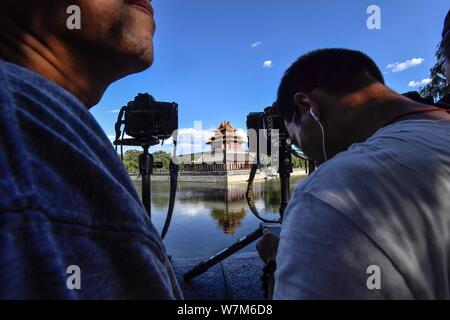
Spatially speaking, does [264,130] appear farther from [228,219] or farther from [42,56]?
[228,219]

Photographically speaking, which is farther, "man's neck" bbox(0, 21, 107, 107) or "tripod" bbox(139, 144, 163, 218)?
"tripod" bbox(139, 144, 163, 218)

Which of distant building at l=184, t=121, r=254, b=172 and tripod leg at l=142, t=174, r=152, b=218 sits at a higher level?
distant building at l=184, t=121, r=254, b=172

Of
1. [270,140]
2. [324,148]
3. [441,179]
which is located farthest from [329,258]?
[270,140]

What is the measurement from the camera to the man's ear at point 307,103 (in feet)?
3.74

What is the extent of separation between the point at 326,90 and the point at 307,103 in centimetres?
9

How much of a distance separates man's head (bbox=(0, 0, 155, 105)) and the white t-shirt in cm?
63

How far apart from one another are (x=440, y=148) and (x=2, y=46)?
0.97m

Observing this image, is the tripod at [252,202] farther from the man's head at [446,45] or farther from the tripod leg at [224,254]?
the man's head at [446,45]

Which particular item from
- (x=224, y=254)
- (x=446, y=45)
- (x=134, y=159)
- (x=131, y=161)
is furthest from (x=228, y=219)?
(x=134, y=159)

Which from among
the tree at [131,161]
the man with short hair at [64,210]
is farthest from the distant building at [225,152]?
the man with short hair at [64,210]

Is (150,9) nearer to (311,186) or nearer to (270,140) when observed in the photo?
(311,186)

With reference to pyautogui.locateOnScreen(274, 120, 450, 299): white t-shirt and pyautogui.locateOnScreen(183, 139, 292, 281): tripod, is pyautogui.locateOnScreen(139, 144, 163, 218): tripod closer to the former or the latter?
pyautogui.locateOnScreen(183, 139, 292, 281): tripod

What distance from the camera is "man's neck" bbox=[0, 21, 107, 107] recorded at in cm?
64

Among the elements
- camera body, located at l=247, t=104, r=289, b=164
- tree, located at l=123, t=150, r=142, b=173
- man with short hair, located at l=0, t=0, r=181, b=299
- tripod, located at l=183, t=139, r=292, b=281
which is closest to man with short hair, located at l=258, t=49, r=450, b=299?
man with short hair, located at l=0, t=0, r=181, b=299
